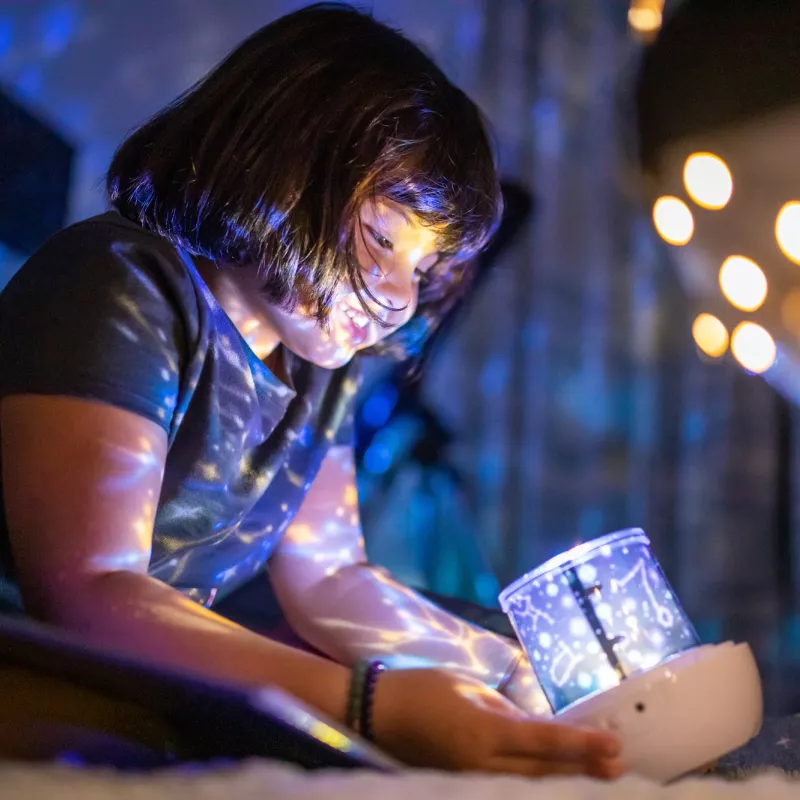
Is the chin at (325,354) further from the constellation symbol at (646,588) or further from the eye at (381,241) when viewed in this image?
the constellation symbol at (646,588)

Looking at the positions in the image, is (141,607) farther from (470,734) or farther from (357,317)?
(357,317)

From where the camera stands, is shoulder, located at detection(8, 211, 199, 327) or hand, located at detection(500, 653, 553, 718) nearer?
shoulder, located at detection(8, 211, 199, 327)

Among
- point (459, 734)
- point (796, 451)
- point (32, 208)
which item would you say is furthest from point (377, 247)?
point (796, 451)

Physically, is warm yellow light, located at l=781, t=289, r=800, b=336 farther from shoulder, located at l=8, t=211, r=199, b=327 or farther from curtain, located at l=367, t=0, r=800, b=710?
curtain, located at l=367, t=0, r=800, b=710

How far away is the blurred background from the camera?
1205mm

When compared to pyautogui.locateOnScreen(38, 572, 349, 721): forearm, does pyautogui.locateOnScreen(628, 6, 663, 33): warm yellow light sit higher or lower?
higher

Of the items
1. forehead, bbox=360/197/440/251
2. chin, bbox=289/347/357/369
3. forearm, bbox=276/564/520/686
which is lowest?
forearm, bbox=276/564/520/686

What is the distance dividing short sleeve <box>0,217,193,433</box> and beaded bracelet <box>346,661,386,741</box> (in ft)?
0.79

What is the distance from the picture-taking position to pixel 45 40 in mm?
1080

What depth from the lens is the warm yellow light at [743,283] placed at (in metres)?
0.46

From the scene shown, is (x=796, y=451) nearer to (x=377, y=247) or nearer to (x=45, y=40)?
(x=377, y=247)

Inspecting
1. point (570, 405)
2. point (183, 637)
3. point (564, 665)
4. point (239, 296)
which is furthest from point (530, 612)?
point (570, 405)

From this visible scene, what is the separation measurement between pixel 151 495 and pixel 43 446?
0.08m

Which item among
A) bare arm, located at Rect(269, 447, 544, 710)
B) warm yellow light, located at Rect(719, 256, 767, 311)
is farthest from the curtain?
warm yellow light, located at Rect(719, 256, 767, 311)
